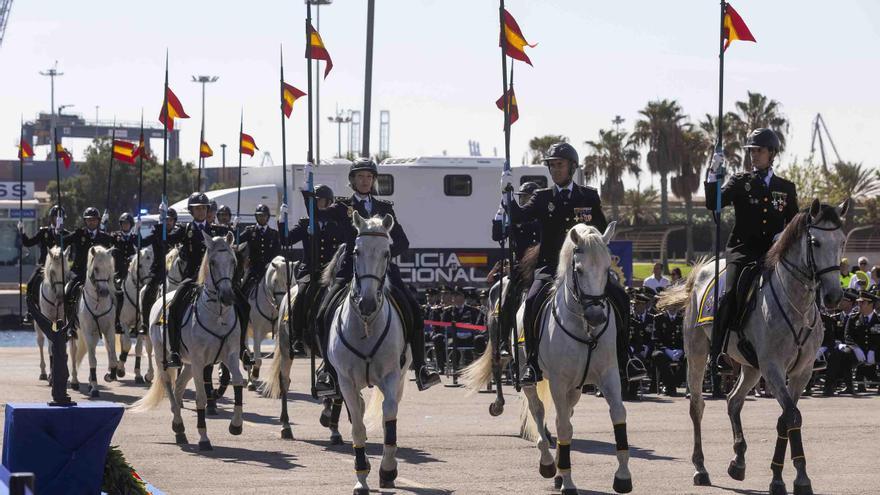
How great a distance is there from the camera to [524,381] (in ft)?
41.3

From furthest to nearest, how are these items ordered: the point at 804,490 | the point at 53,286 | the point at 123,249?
the point at 123,249, the point at 53,286, the point at 804,490

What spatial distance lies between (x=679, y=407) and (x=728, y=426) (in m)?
3.14

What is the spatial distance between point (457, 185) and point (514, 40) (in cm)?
2020

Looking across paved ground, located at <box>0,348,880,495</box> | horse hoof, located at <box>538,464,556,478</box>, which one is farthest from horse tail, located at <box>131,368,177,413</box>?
horse hoof, located at <box>538,464,556,478</box>

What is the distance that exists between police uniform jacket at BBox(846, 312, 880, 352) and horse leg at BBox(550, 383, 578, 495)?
12.9m

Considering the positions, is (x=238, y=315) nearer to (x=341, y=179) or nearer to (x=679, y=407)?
(x=679, y=407)

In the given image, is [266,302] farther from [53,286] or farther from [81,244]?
[53,286]

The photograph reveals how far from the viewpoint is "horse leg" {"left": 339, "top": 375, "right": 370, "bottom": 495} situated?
11.8 m

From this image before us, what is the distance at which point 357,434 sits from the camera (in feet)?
39.8

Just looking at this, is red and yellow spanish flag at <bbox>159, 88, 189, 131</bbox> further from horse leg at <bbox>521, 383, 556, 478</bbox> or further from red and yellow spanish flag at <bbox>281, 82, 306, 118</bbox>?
horse leg at <bbox>521, 383, 556, 478</bbox>

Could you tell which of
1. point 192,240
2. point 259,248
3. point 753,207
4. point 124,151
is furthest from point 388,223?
point 124,151

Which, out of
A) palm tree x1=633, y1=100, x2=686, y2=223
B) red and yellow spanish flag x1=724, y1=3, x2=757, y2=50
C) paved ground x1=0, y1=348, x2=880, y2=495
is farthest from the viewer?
palm tree x1=633, y1=100, x2=686, y2=223

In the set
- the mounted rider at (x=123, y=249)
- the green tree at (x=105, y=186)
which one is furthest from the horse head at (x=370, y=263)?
the green tree at (x=105, y=186)

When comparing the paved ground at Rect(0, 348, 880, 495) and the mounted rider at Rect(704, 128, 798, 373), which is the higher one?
the mounted rider at Rect(704, 128, 798, 373)
